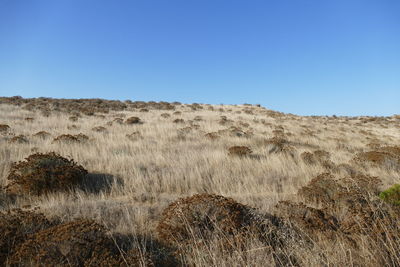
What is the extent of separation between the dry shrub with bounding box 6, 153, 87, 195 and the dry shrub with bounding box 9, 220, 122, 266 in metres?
2.09

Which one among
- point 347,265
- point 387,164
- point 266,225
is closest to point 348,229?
point 347,265

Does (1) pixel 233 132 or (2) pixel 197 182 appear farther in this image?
(1) pixel 233 132

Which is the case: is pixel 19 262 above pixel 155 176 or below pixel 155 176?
below

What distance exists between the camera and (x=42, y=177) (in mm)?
4461

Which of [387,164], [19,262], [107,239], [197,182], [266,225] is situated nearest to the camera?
[19,262]

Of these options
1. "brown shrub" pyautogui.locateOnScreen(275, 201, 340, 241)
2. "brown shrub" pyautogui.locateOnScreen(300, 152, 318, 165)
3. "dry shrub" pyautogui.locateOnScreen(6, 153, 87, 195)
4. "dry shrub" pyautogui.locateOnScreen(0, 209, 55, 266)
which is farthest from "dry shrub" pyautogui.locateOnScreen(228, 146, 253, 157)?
"dry shrub" pyautogui.locateOnScreen(0, 209, 55, 266)

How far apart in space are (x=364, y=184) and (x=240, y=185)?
2.38 meters

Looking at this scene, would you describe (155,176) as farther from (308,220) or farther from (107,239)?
(308,220)

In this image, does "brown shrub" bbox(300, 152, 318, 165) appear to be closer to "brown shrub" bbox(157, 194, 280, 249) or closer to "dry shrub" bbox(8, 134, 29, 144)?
"brown shrub" bbox(157, 194, 280, 249)

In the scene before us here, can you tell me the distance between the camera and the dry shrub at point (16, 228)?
253 cm

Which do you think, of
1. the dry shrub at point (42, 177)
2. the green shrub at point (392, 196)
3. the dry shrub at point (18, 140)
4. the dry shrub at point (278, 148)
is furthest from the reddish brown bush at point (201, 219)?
the dry shrub at point (18, 140)

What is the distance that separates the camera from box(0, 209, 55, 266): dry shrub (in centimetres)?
253

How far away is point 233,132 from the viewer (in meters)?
11.8

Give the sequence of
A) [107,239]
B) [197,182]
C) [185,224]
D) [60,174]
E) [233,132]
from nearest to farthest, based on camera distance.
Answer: [107,239], [185,224], [60,174], [197,182], [233,132]
